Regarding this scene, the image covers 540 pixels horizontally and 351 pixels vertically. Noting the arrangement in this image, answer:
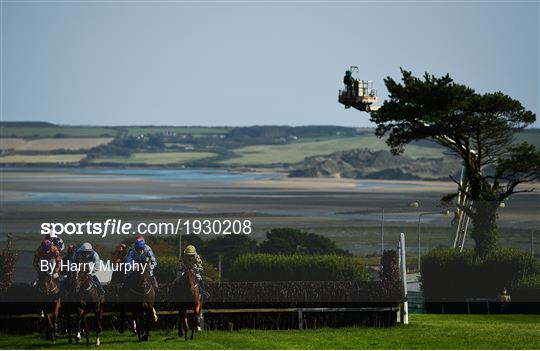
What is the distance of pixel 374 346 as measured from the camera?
119 ft

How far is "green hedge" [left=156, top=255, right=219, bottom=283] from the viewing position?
152 ft

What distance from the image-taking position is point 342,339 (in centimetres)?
3753

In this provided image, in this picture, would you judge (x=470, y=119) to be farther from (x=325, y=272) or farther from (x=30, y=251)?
(x=30, y=251)

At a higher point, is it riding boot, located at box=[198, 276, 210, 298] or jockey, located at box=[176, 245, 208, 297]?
jockey, located at box=[176, 245, 208, 297]

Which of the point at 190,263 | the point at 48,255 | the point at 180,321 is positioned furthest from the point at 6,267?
the point at 190,263

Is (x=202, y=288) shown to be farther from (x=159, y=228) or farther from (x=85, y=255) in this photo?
(x=159, y=228)

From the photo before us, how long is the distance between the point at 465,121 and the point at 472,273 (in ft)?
28.4

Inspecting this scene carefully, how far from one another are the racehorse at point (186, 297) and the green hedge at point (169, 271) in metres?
7.54

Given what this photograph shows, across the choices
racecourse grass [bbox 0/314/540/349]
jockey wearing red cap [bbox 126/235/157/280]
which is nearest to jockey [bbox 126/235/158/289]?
jockey wearing red cap [bbox 126/235/157/280]

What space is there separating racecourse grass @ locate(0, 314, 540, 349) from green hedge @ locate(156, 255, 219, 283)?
7589 mm

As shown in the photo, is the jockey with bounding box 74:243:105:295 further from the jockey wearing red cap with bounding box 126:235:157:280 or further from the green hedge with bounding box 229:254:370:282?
the green hedge with bounding box 229:254:370:282

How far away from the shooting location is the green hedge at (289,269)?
5075cm

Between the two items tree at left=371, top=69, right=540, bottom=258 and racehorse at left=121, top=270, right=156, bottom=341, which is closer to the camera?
racehorse at left=121, top=270, right=156, bottom=341

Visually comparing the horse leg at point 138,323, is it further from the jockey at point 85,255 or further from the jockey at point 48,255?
the jockey at point 48,255
